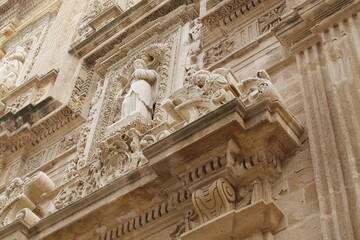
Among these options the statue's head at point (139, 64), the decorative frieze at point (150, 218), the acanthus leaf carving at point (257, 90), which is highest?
the statue's head at point (139, 64)

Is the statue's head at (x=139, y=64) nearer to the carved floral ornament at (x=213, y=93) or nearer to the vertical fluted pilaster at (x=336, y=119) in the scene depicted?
the carved floral ornament at (x=213, y=93)

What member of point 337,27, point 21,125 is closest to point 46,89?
point 21,125

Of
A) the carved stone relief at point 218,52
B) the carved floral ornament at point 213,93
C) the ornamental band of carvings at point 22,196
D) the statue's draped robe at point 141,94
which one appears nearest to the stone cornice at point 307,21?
the carved floral ornament at point 213,93

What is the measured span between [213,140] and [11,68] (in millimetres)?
9136

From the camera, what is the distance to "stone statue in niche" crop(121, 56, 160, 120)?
7.44 metres

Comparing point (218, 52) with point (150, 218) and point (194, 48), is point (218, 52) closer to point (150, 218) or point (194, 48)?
point (194, 48)

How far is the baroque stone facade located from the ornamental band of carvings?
15 mm

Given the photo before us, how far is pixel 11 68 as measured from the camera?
42.1 ft

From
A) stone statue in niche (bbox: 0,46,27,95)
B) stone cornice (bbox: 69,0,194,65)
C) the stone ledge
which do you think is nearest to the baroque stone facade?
the stone ledge

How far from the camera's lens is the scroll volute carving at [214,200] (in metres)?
4.41

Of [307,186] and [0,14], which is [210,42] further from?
[0,14]

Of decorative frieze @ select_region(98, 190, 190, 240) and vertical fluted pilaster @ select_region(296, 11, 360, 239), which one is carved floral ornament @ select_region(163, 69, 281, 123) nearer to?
vertical fluted pilaster @ select_region(296, 11, 360, 239)

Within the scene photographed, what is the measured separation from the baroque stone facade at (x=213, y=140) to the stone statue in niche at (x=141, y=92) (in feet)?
0.07

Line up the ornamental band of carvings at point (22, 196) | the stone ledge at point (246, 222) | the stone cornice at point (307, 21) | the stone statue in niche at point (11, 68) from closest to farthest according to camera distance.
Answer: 1. the stone ledge at point (246, 222)
2. the stone cornice at point (307, 21)
3. the ornamental band of carvings at point (22, 196)
4. the stone statue in niche at point (11, 68)
